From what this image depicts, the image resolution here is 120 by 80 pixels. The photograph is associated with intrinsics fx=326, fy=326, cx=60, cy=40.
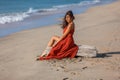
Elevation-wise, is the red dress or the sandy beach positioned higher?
the red dress

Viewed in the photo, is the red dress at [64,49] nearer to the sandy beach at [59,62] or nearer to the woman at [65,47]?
the woman at [65,47]

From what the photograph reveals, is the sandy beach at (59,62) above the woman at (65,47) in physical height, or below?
below

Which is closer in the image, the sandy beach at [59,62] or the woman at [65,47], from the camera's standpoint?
the sandy beach at [59,62]

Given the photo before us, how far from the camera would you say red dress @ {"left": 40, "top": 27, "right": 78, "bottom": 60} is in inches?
365

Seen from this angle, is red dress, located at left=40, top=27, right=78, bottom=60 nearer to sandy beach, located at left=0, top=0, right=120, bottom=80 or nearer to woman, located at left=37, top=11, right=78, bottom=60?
woman, located at left=37, top=11, right=78, bottom=60

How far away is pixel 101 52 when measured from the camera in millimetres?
10062

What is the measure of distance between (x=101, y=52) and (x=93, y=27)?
196 inches

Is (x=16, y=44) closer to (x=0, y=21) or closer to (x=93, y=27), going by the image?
(x=93, y=27)

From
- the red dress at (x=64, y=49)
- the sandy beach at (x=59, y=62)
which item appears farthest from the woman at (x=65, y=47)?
the sandy beach at (x=59, y=62)

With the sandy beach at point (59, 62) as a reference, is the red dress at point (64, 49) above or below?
above

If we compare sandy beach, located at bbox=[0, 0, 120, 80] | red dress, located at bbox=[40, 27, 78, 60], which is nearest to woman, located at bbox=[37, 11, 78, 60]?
red dress, located at bbox=[40, 27, 78, 60]

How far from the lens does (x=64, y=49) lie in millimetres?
9391

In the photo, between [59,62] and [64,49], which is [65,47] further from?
[59,62]

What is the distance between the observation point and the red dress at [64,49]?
927 centimetres
